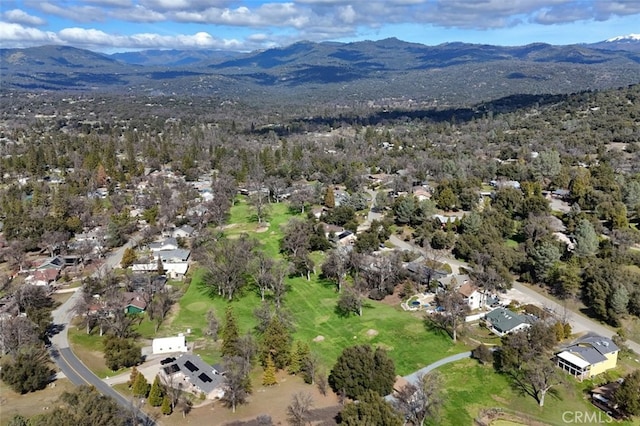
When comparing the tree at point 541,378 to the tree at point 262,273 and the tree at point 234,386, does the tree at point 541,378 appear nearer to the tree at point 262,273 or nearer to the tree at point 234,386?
the tree at point 234,386

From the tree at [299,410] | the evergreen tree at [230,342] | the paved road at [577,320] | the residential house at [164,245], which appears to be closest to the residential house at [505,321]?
the paved road at [577,320]

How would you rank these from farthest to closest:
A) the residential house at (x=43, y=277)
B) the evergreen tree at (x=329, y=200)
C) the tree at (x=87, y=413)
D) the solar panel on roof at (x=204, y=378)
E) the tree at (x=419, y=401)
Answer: the evergreen tree at (x=329, y=200) < the residential house at (x=43, y=277) < the solar panel on roof at (x=204, y=378) < the tree at (x=419, y=401) < the tree at (x=87, y=413)

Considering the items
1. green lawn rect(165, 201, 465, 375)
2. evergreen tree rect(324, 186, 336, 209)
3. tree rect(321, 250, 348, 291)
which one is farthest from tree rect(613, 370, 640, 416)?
evergreen tree rect(324, 186, 336, 209)

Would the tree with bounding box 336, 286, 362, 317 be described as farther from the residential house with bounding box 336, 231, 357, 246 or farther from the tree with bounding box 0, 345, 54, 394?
the tree with bounding box 0, 345, 54, 394

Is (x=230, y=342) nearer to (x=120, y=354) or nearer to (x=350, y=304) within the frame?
(x=120, y=354)

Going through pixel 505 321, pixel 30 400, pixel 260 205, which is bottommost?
pixel 260 205

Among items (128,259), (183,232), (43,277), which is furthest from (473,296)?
(43,277)
